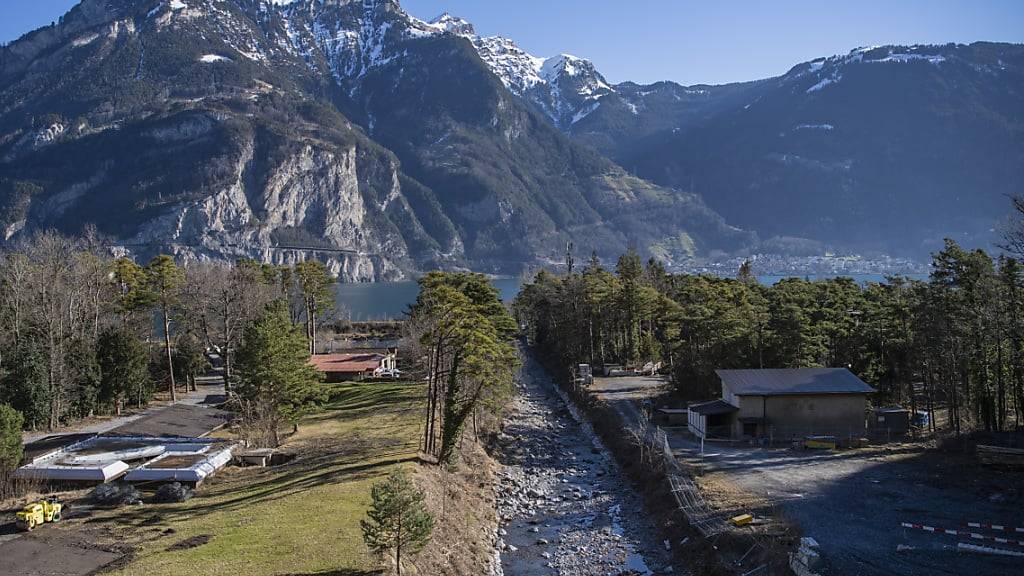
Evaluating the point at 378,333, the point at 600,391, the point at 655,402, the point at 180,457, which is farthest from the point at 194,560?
the point at 378,333

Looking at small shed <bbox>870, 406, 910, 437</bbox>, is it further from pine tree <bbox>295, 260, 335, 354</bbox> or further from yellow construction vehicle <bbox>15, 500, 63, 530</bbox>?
pine tree <bbox>295, 260, 335, 354</bbox>

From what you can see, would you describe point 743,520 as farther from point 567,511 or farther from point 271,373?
point 271,373

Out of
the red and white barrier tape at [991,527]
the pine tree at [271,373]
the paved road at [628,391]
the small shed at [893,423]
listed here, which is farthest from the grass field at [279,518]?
the small shed at [893,423]

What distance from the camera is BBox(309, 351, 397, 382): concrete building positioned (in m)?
61.5

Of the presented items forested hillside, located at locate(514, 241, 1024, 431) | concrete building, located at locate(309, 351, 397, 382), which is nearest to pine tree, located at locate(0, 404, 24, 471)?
concrete building, located at locate(309, 351, 397, 382)

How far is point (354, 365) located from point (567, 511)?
37119 mm

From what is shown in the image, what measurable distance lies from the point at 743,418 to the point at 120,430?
105 ft

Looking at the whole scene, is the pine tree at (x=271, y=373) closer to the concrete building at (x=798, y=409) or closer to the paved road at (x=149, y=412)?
the paved road at (x=149, y=412)

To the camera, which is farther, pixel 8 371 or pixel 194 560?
pixel 8 371

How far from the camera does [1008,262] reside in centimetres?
2973

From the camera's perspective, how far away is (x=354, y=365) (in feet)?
206

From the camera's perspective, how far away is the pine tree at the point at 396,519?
17797 millimetres

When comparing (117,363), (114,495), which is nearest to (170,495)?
(114,495)

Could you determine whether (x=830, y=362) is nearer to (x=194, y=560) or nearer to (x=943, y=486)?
(x=943, y=486)
